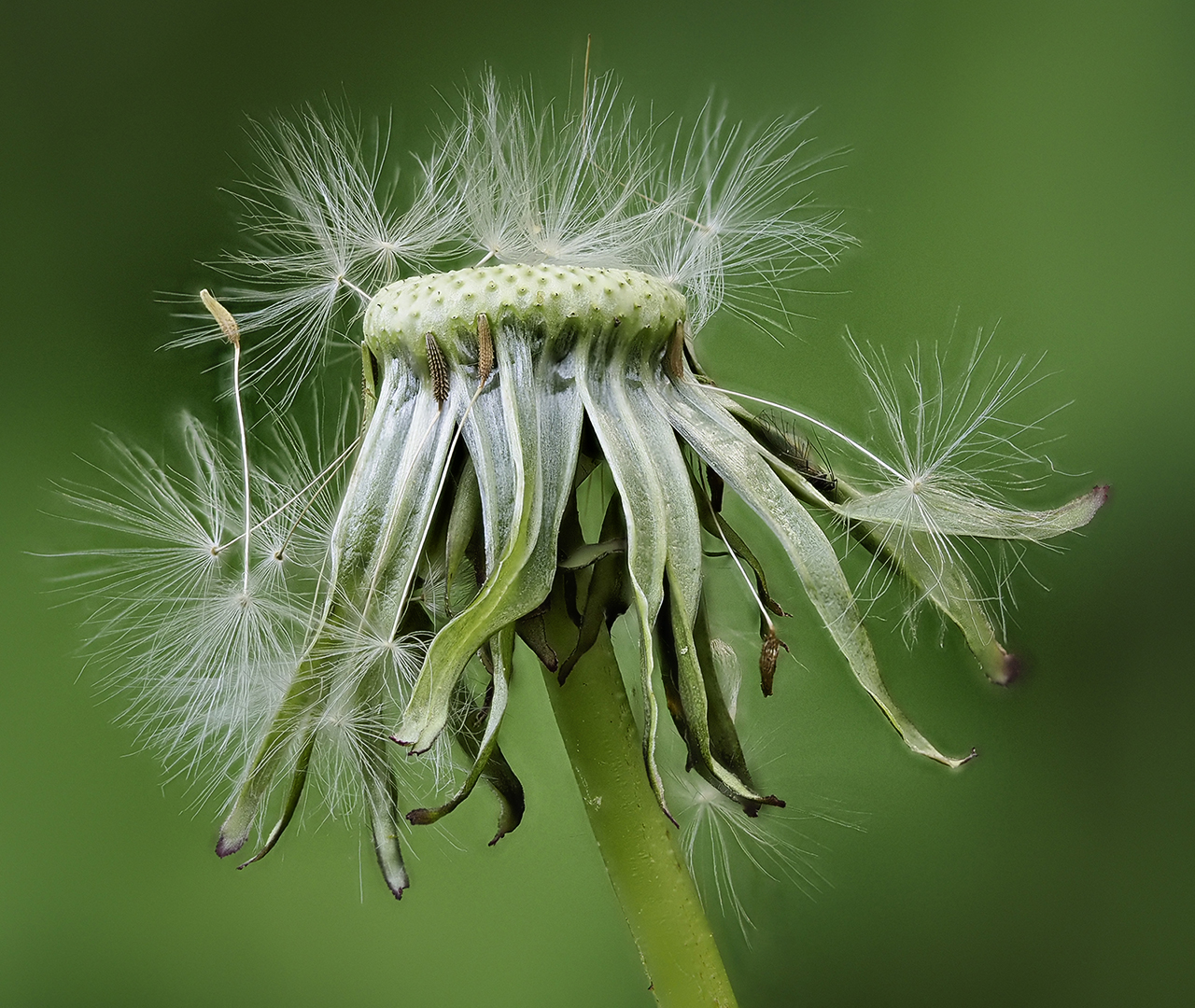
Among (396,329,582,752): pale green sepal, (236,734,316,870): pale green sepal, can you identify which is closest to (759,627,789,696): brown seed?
(396,329,582,752): pale green sepal

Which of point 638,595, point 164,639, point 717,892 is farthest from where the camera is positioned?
point 717,892

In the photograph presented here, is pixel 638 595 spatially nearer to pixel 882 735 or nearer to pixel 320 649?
pixel 320 649

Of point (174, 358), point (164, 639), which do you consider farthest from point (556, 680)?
point (174, 358)

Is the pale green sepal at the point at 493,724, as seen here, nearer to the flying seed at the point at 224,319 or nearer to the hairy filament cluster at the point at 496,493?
the hairy filament cluster at the point at 496,493

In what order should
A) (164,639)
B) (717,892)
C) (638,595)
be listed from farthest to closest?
(717,892) → (164,639) → (638,595)

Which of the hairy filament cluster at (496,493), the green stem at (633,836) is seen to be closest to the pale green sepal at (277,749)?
the hairy filament cluster at (496,493)

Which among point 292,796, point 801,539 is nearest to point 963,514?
point 801,539

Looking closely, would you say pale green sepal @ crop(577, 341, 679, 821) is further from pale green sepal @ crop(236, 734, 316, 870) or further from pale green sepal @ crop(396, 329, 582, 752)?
pale green sepal @ crop(236, 734, 316, 870)
